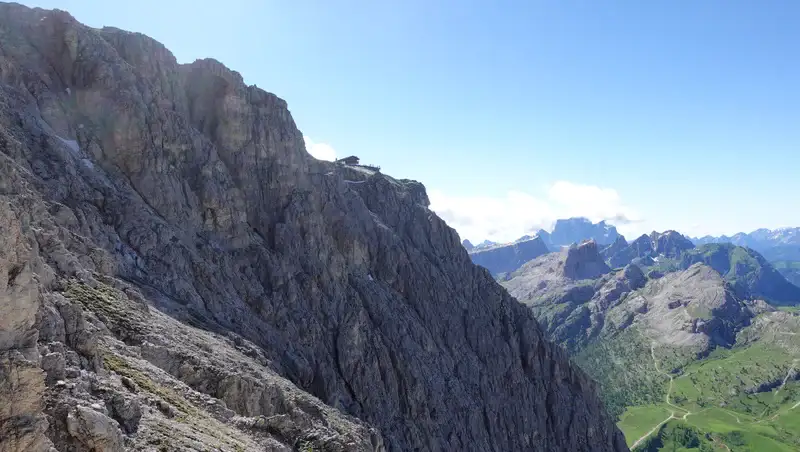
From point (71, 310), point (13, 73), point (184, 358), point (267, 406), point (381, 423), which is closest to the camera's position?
point (71, 310)

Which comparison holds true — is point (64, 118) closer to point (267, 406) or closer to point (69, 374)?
point (267, 406)

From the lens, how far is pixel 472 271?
145m

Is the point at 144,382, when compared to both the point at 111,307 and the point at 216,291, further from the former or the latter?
the point at 216,291

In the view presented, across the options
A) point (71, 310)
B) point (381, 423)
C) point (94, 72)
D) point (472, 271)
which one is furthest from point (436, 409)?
point (94, 72)

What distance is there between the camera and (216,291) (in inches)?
2886

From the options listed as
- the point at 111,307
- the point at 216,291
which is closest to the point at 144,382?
the point at 111,307

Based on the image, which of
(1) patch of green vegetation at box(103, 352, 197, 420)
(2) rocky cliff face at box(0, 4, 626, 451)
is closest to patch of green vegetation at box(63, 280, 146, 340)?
(2) rocky cliff face at box(0, 4, 626, 451)

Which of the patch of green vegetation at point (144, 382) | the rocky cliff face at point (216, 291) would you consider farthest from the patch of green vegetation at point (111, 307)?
the patch of green vegetation at point (144, 382)

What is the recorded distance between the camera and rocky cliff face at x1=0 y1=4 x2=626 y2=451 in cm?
3184

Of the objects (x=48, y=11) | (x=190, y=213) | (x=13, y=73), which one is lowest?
(x=190, y=213)

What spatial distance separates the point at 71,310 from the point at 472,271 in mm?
118587

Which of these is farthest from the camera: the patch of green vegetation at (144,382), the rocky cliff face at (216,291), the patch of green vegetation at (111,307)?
the patch of green vegetation at (111,307)

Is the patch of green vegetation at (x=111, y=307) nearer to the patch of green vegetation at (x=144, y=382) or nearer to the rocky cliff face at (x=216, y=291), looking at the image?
the rocky cliff face at (x=216, y=291)

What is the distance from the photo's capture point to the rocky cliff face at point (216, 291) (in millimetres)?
31844
